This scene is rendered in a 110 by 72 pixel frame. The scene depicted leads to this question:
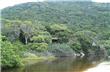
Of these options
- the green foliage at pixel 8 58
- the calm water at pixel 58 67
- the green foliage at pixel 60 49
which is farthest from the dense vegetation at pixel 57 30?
the green foliage at pixel 8 58

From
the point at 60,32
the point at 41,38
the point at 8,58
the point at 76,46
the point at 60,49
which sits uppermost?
the point at 8,58

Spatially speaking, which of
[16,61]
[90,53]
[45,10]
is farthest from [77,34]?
[16,61]

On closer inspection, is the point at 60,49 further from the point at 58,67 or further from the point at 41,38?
the point at 58,67

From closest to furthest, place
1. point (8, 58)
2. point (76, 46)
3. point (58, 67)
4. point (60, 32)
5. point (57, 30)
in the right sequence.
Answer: point (8, 58) < point (58, 67) < point (76, 46) < point (60, 32) < point (57, 30)

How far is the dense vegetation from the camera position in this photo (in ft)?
70.5

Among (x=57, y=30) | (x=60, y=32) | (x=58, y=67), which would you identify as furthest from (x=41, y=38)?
(x=58, y=67)

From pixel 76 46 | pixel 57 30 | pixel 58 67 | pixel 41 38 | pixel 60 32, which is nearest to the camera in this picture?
pixel 58 67

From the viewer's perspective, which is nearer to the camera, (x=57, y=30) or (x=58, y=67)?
(x=58, y=67)

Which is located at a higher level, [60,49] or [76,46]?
[60,49]

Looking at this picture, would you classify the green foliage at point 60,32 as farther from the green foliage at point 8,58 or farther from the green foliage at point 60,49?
the green foliage at point 8,58

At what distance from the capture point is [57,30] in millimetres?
27125

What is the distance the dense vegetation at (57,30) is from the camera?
21.5 m

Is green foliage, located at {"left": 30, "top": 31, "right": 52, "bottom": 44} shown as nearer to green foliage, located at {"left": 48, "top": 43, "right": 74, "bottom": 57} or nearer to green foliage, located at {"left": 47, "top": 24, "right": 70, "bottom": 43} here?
green foliage, located at {"left": 48, "top": 43, "right": 74, "bottom": 57}

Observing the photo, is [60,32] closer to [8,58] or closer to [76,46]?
[76,46]
